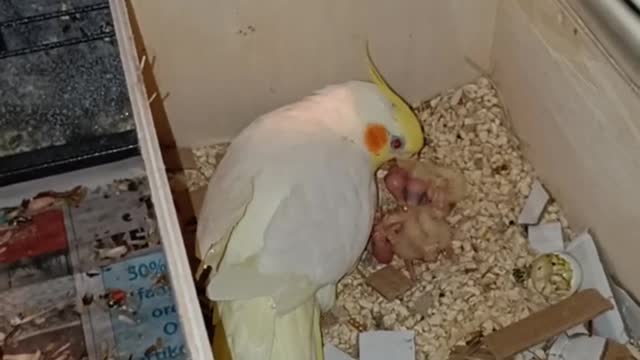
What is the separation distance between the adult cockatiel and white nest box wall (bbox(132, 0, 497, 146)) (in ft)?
0.29

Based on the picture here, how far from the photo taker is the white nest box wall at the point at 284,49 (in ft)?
4.01

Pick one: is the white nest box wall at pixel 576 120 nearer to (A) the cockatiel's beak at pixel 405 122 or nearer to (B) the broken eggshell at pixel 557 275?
(B) the broken eggshell at pixel 557 275

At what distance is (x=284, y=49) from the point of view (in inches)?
50.0

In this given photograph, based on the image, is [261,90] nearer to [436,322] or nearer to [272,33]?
[272,33]

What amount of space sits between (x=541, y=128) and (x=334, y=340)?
14.0 inches

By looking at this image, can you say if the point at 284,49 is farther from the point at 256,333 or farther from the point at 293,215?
the point at 256,333

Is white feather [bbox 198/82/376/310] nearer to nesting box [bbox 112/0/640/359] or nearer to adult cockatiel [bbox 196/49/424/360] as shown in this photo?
adult cockatiel [bbox 196/49/424/360]

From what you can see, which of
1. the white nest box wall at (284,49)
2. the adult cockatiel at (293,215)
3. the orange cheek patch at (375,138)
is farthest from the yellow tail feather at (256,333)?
the white nest box wall at (284,49)

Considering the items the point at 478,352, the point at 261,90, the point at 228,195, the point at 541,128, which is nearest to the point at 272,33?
the point at 261,90

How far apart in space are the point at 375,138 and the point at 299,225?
0.17 metres

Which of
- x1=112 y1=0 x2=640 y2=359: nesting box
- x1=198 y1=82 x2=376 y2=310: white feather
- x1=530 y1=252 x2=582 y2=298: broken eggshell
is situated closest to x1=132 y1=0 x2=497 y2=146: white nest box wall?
x1=112 y1=0 x2=640 y2=359: nesting box

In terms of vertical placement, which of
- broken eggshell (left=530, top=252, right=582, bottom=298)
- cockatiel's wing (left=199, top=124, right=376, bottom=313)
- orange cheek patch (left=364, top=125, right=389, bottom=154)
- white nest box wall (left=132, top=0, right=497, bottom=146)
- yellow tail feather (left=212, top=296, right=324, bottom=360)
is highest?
white nest box wall (left=132, top=0, right=497, bottom=146)

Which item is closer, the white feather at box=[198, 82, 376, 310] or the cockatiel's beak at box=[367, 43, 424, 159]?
the white feather at box=[198, 82, 376, 310]

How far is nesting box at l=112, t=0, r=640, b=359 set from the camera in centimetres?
108
